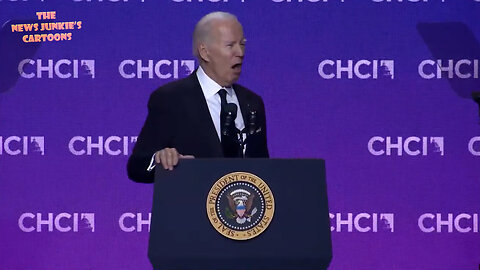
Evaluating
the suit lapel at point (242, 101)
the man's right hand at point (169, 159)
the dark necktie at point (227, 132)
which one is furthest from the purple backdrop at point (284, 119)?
the man's right hand at point (169, 159)

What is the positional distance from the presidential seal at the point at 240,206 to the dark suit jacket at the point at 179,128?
495 mm

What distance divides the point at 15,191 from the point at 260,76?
4.52 feet

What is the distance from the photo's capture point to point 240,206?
228cm

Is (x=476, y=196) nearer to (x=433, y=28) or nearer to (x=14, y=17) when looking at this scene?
(x=433, y=28)

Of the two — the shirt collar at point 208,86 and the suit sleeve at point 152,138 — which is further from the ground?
the shirt collar at point 208,86

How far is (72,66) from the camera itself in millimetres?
4152

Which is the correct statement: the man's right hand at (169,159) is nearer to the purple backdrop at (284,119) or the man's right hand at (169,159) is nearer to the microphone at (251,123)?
the microphone at (251,123)

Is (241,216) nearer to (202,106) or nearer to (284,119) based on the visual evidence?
(202,106)

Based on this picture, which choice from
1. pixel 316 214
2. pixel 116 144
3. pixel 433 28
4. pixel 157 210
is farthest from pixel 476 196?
pixel 157 210

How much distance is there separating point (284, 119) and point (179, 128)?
1379mm

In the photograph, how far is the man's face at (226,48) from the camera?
9.31 ft

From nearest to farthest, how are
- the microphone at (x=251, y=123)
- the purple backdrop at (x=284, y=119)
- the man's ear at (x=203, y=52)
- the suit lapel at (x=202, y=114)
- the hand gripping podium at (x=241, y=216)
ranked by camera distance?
the hand gripping podium at (x=241, y=216) < the microphone at (x=251, y=123) < the suit lapel at (x=202, y=114) < the man's ear at (x=203, y=52) < the purple backdrop at (x=284, y=119)

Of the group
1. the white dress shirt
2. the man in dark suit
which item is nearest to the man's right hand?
the man in dark suit

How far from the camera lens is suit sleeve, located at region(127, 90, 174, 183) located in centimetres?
282
